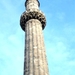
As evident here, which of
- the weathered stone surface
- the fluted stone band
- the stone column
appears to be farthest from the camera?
the fluted stone band

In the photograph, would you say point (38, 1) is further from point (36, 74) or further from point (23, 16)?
point (36, 74)

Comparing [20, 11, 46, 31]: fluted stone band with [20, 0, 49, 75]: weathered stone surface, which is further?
[20, 11, 46, 31]: fluted stone band

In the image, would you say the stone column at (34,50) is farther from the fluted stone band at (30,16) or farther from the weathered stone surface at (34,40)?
the fluted stone band at (30,16)

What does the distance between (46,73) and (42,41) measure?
11.6ft

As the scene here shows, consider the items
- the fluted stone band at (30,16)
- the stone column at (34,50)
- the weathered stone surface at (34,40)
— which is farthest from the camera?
the fluted stone band at (30,16)

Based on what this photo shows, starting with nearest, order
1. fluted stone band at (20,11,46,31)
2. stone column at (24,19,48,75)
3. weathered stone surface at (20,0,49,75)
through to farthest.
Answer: stone column at (24,19,48,75)
weathered stone surface at (20,0,49,75)
fluted stone band at (20,11,46,31)

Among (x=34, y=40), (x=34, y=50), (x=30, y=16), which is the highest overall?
(x=30, y=16)

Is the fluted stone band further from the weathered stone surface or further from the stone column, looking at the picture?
the stone column

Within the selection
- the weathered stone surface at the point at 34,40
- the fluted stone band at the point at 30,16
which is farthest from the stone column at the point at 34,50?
the fluted stone band at the point at 30,16

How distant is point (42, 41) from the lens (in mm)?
18078

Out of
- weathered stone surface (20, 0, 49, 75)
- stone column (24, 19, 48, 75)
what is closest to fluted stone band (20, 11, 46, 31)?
weathered stone surface (20, 0, 49, 75)

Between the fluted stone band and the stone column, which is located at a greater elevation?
the fluted stone band

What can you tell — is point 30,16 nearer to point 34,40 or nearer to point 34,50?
point 34,40

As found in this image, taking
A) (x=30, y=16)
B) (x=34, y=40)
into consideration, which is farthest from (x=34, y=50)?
(x=30, y=16)
